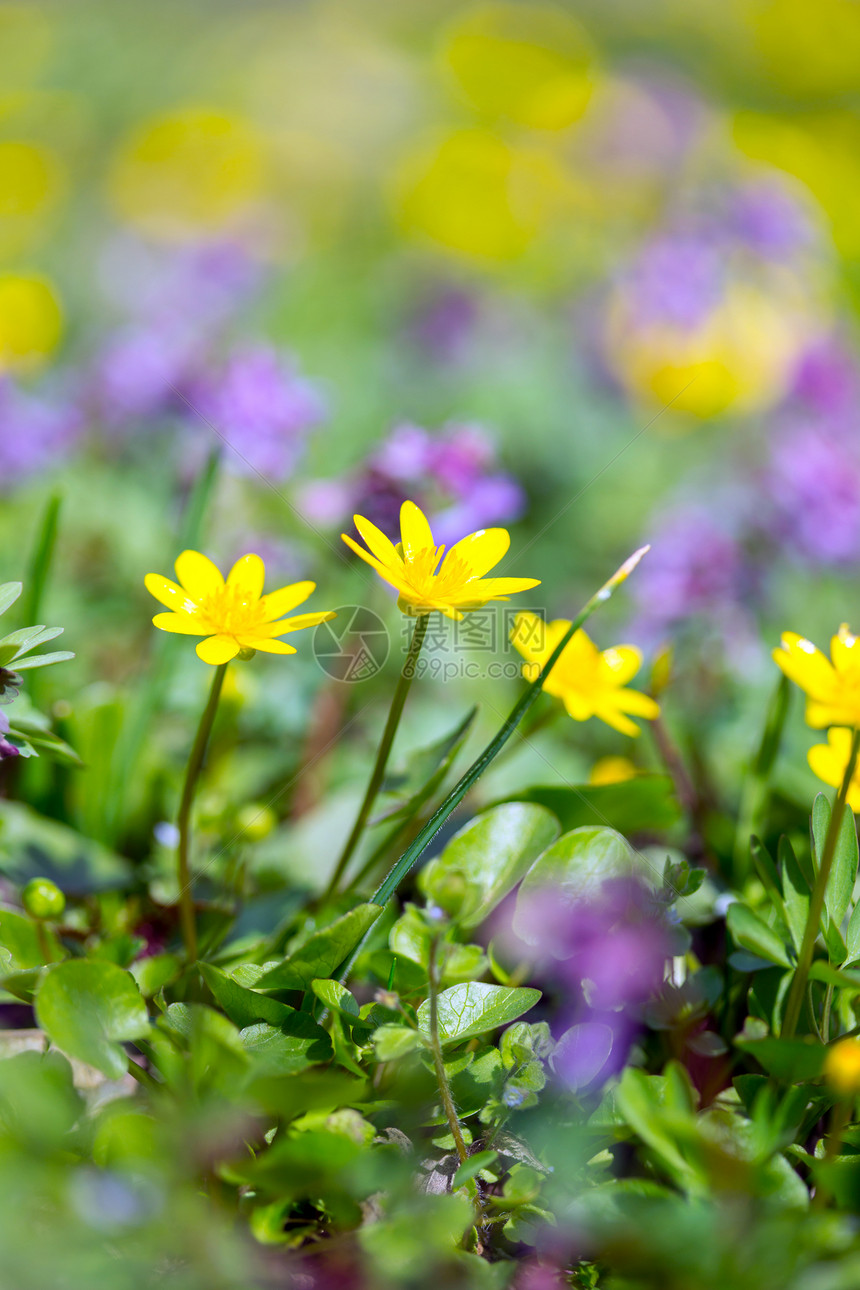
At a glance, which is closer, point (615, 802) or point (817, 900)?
point (817, 900)

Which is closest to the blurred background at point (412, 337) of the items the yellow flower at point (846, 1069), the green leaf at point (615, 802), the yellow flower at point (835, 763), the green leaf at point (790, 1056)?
the green leaf at point (615, 802)

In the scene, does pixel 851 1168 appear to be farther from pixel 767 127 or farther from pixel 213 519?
pixel 767 127

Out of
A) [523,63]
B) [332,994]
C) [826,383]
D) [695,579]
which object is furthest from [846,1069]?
[523,63]

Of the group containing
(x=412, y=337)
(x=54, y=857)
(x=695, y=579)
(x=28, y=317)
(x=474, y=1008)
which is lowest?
(x=28, y=317)

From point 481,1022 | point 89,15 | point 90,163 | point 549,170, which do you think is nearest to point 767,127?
point 549,170

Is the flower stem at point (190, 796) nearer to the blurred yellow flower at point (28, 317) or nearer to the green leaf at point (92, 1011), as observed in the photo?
the green leaf at point (92, 1011)

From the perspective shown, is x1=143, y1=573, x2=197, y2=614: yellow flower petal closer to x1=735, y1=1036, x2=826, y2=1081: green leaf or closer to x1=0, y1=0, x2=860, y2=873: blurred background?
x1=0, y1=0, x2=860, y2=873: blurred background

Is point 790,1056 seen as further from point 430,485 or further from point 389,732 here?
point 430,485
